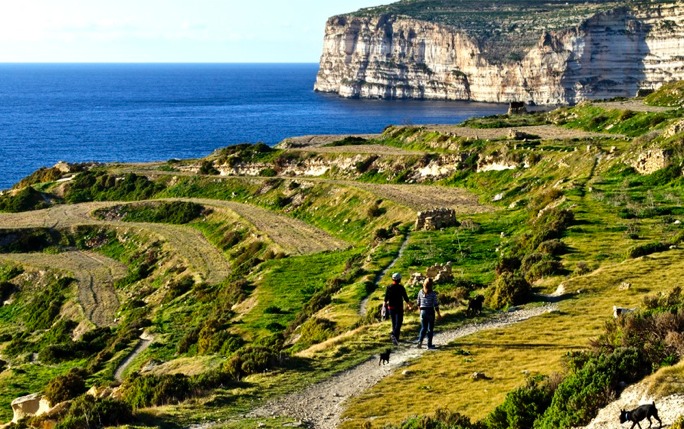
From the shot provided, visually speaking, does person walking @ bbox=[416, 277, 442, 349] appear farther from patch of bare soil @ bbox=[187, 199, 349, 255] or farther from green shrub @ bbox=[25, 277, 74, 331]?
green shrub @ bbox=[25, 277, 74, 331]

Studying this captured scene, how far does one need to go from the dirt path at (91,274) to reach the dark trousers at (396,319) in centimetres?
3105

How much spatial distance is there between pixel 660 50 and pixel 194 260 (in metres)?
166

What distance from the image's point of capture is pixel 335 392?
19.2m

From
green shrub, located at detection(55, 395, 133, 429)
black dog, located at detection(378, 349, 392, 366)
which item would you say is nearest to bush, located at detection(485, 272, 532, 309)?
black dog, located at detection(378, 349, 392, 366)

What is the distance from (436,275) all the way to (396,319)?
1096cm

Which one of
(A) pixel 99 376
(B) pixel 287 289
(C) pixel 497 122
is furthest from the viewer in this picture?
(C) pixel 497 122

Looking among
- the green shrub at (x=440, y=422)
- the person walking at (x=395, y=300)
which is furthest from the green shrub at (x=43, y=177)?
the green shrub at (x=440, y=422)

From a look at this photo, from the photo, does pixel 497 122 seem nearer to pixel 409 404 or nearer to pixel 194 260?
pixel 194 260

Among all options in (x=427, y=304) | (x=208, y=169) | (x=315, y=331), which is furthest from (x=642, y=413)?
(x=208, y=169)

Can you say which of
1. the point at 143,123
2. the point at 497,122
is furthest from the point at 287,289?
the point at 143,123

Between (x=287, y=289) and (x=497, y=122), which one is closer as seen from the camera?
(x=287, y=289)

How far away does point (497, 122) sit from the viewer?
87.2 metres

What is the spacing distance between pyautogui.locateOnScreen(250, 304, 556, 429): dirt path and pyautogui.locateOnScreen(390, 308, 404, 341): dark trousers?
0.45m

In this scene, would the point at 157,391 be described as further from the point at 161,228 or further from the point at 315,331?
the point at 161,228
